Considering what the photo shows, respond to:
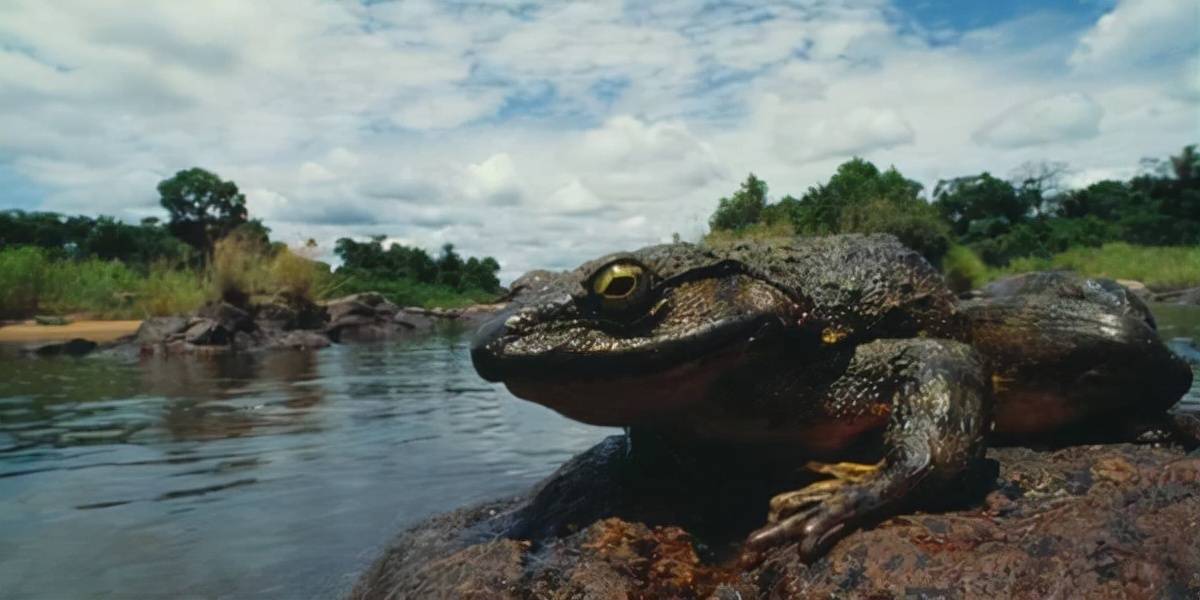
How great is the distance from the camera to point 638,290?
2.86 m

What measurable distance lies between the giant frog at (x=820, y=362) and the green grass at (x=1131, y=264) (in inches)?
1627

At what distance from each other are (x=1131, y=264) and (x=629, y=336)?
50.4 meters

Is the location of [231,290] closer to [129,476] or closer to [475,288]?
[129,476]

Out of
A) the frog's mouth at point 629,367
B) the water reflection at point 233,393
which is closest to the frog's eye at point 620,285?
the frog's mouth at point 629,367

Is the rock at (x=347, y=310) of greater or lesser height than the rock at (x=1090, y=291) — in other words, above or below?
below

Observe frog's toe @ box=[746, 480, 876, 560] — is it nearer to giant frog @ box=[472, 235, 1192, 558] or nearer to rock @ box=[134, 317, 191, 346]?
giant frog @ box=[472, 235, 1192, 558]

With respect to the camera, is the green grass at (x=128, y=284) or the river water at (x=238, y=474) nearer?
the river water at (x=238, y=474)

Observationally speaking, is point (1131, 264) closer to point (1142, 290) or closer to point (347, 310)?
point (1142, 290)

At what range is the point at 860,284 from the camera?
3.18 metres

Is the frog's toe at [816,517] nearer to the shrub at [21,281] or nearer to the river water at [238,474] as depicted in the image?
the river water at [238,474]

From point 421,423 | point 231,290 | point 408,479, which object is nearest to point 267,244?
point 231,290

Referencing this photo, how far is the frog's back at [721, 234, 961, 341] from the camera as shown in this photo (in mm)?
3078

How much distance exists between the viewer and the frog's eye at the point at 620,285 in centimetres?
283

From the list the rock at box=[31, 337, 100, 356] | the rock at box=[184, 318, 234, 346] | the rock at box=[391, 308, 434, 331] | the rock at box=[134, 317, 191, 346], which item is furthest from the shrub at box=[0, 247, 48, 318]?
the rock at box=[391, 308, 434, 331]
